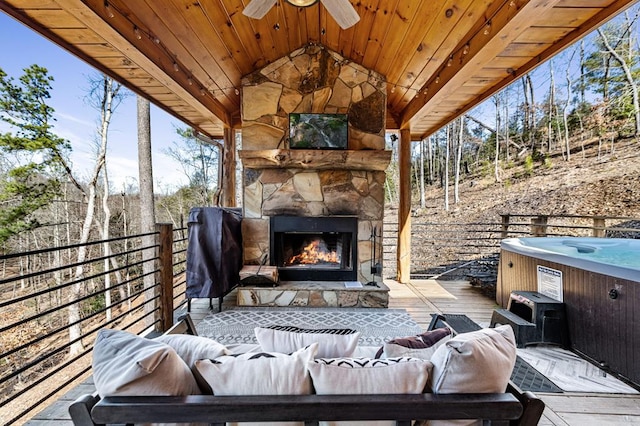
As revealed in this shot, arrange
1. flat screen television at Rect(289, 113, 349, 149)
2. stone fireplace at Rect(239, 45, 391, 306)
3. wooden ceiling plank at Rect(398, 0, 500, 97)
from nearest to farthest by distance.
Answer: wooden ceiling plank at Rect(398, 0, 500, 97) < flat screen television at Rect(289, 113, 349, 149) < stone fireplace at Rect(239, 45, 391, 306)

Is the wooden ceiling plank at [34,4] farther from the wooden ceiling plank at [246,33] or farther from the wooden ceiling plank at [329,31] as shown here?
the wooden ceiling plank at [329,31]

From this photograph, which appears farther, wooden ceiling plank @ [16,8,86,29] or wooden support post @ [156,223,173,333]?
wooden support post @ [156,223,173,333]

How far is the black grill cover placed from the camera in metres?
3.19

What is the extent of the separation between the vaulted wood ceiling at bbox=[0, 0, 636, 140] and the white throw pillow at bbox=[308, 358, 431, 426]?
2.10 m

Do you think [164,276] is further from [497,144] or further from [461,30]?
[497,144]

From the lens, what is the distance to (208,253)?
3.23 m

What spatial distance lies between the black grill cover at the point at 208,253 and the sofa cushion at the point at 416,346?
2431 mm

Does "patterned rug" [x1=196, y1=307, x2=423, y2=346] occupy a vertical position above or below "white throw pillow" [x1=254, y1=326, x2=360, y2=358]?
below

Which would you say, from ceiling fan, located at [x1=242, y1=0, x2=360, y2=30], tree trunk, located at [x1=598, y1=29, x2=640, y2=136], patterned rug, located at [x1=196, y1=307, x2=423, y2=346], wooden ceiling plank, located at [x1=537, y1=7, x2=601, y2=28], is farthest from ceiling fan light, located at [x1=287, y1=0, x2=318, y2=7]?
tree trunk, located at [x1=598, y1=29, x2=640, y2=136]

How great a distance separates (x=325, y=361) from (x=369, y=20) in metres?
3.20

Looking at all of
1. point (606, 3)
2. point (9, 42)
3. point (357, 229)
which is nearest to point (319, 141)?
point (357, 229)

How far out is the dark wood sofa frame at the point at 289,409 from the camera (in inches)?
33.9

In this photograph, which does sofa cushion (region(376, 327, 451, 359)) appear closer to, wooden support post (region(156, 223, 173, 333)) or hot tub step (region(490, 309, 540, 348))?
hot tub step (region(490, 309, 540, 348))

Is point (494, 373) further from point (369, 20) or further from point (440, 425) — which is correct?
point (369, 20)
